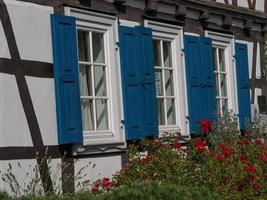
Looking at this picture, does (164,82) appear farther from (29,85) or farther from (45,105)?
(29,85)

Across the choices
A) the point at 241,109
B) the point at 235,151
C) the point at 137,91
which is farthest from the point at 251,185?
the point at 241,109

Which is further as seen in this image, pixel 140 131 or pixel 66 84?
pixel 140 131

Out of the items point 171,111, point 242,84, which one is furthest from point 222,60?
point 171,111

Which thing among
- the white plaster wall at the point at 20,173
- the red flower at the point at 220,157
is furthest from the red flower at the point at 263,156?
the white plaster wall at the point at 20,173

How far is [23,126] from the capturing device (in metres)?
7.59

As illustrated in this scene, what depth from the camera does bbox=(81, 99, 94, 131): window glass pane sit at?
8.69 meters

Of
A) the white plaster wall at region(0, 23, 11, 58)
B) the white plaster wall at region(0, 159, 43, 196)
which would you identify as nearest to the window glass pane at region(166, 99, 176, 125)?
the white plaster wall at region(0, 159, 43, 196)

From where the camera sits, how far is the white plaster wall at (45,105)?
7.77 metres

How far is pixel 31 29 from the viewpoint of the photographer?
7.80 meters

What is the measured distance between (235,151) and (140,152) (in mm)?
1325

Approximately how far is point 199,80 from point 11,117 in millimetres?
4076

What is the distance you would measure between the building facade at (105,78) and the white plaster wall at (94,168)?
0.01 metres

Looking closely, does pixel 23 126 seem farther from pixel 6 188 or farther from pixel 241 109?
pixel 241 109

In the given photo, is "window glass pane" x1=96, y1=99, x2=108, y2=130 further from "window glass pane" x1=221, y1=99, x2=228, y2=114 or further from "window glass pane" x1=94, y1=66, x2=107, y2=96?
"window glass pane" x1=221, y1=99, x2=228, y2=114
